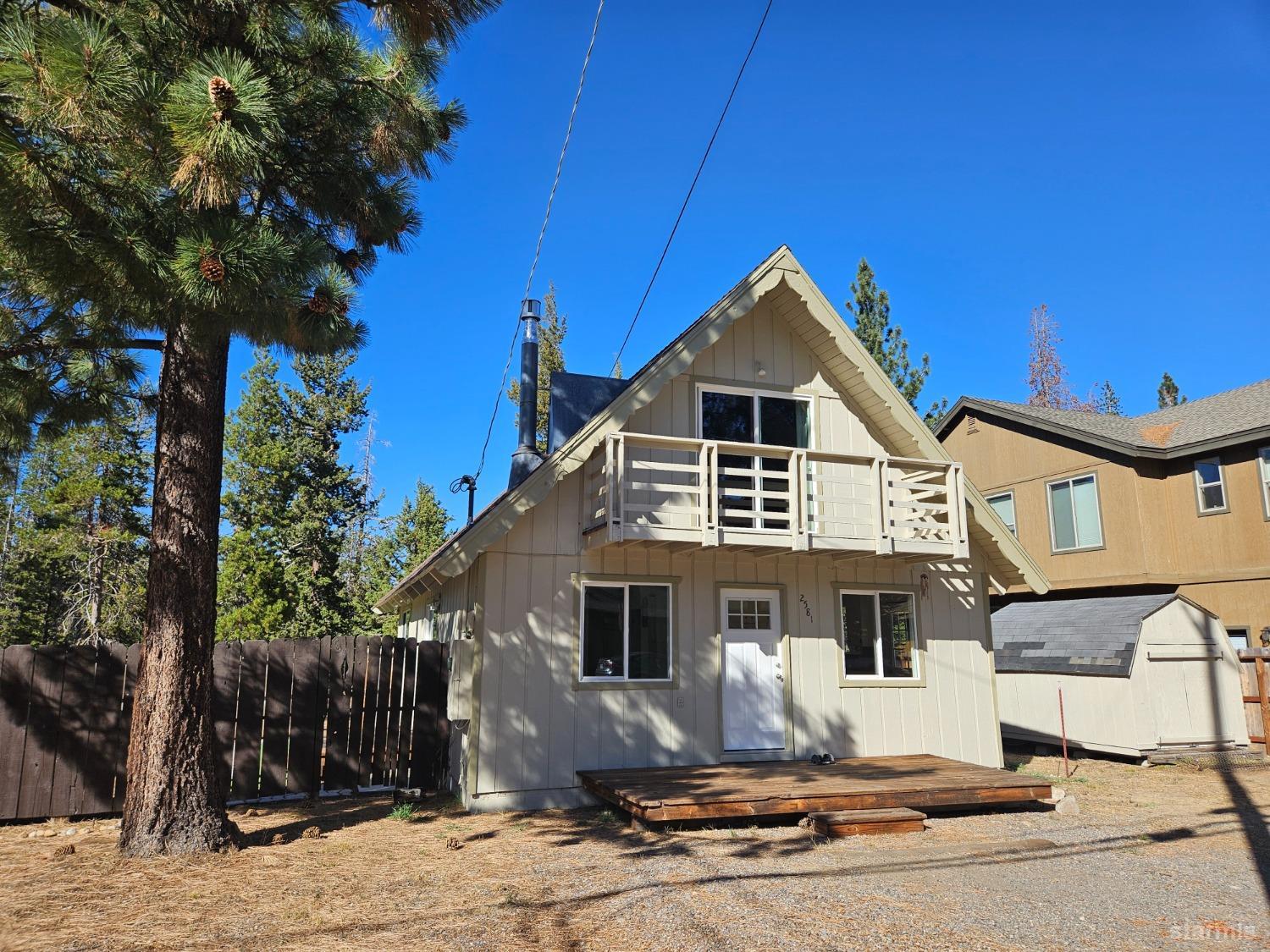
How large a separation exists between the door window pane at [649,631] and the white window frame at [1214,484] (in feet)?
44.3

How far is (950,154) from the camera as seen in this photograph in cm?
1526

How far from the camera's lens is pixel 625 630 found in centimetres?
1089

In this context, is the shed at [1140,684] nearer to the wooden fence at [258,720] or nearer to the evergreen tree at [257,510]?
the wooden fence at [258,720]

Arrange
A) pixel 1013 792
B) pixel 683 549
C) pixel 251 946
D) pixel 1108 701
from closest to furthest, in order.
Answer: pixel 251 946 → pixel 1013 792 → pixel 683 549 → pixel 1108 701

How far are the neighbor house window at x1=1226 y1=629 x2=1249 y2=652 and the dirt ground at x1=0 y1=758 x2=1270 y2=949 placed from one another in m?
8.81

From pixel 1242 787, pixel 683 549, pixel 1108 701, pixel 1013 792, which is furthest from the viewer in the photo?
pixel 1108 701

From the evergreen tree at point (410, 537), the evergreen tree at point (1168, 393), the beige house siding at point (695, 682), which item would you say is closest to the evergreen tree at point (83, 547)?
the evergreen tree at point (410, 537)

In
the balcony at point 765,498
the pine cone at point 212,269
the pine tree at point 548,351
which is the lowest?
the balcony at point 765,498

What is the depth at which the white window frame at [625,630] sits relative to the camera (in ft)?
34.6

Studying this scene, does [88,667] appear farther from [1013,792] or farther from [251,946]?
[1013,792]

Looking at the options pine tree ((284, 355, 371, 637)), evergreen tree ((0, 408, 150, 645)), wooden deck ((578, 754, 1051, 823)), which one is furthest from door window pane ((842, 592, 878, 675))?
evergreen tree ((0, 408, 150, 645))

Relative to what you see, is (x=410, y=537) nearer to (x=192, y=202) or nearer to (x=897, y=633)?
(x=897, y=633)

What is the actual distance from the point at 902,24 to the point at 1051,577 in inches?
550

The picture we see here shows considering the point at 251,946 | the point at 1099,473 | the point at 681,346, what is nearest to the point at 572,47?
the point at 681,346
